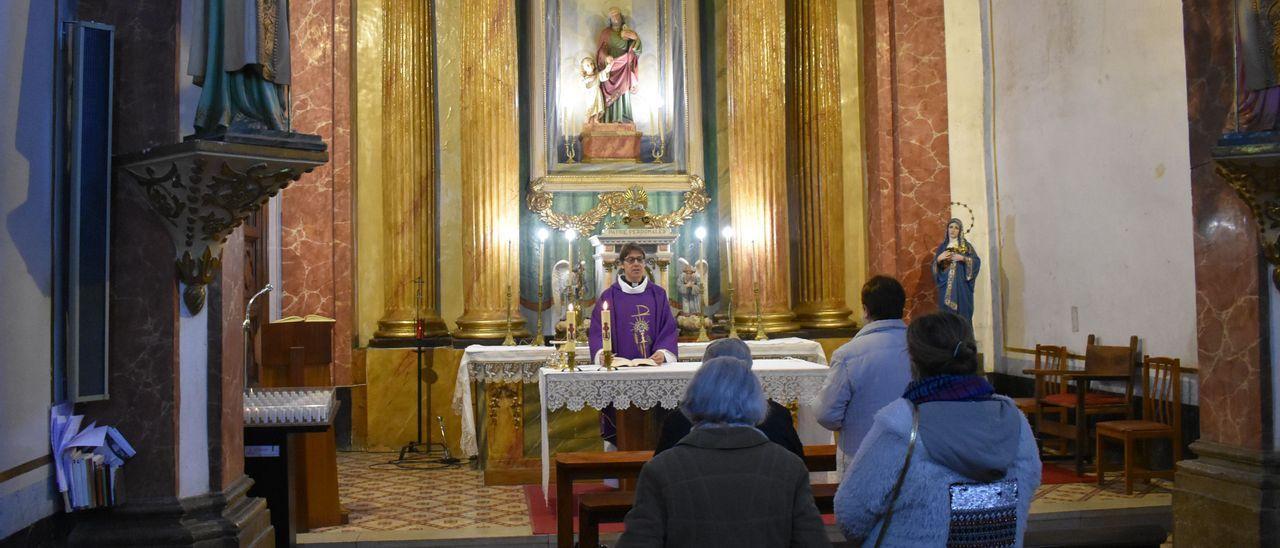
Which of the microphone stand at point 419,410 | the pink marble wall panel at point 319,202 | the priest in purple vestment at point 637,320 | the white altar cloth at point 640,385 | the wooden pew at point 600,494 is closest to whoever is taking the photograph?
the wooden pew at point 600,494

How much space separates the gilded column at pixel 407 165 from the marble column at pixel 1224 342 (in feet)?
25.3

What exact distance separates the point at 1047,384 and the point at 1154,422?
214cm

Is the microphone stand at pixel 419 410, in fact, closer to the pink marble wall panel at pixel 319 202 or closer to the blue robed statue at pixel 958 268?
the pink marble wall panel at pixel 319 202

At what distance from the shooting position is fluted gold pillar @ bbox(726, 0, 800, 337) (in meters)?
12.0

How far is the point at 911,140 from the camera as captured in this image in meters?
11.9

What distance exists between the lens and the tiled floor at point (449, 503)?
7375 millimetres

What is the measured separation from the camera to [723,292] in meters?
12.7

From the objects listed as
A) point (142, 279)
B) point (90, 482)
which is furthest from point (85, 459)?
point (142, 279)

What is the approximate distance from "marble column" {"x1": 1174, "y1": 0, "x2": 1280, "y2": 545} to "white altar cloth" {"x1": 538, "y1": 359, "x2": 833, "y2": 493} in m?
2.42

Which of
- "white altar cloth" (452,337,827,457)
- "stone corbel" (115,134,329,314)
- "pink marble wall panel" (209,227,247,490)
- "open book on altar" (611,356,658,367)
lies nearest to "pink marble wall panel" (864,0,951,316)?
"white altar cloth" (452,337,827,457)

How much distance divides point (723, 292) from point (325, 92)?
480 centimetres

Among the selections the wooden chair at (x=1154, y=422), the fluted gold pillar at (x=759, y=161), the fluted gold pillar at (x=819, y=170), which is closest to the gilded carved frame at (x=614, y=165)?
the fluted gold pillar at (x=759, y=161)

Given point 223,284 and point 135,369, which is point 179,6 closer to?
point 223,284

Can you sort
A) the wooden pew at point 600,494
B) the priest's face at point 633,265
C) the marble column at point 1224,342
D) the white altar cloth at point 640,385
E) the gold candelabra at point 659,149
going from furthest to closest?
1. the gold candelabra at point 659,149
2. the priest's face at point 633,265
3. the white altar cloth at point 640,385
4. the marble column at point 1224,342
5. the wooden pew at point 600,494
